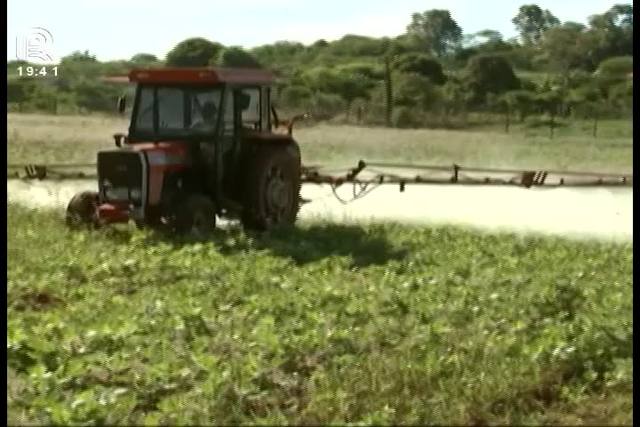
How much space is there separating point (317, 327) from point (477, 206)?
5.68m

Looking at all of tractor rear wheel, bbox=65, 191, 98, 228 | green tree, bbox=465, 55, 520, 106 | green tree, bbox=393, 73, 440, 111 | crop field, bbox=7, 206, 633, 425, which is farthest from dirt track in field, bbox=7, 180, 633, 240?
green tree, bbox=465, 55, 520, 106

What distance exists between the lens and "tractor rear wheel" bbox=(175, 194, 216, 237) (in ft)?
29.9

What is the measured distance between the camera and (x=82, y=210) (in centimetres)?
989

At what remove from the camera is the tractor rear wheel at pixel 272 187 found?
976 cm

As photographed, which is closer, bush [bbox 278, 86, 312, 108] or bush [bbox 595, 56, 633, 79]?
bush [bbox 595, 56, 633, 79]

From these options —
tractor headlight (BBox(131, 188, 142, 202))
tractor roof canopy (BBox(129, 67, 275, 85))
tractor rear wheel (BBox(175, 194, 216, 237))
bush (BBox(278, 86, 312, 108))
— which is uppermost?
tractor roof canopy (BBox(129, 67, 275, 85))

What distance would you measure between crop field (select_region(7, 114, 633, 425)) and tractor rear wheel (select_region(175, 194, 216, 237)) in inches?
8.4

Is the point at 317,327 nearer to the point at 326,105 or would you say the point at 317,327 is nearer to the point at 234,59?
the point at 234,59

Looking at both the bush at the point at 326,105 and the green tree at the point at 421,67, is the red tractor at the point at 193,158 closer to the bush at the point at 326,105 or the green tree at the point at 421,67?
the bush at the point at 326,105

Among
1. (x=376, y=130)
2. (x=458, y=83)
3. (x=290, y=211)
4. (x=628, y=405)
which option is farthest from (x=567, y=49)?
(x=628, y=405)

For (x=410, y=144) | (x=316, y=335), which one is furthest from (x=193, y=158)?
(x=410, y=144)

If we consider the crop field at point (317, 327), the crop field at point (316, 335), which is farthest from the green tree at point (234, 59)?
the crop field at point (316, 335)

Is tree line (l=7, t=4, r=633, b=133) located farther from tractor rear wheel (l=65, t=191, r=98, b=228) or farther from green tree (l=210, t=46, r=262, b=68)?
tractor rear wheel (l=65, t=191, r=98, b=228)

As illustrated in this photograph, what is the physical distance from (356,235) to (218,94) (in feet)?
6.09
